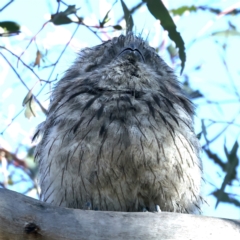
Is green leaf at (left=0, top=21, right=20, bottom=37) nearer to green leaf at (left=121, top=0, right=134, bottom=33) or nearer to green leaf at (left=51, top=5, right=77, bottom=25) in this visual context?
green leaf at (left=51, top=5, right=77, bottom=25)

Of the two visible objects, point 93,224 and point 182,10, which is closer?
point 93,224

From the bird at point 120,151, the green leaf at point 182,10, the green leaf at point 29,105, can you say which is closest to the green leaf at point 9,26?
the green leaf at point 29,105

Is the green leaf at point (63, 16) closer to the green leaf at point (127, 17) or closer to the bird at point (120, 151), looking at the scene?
the green leaf at point (127, 17)

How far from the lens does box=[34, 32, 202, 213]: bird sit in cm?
268

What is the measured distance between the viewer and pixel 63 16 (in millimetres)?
3344

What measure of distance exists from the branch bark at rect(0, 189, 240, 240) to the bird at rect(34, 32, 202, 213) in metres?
0.55

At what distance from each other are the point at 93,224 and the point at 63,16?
1.59m

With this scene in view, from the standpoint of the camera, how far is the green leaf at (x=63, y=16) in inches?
129

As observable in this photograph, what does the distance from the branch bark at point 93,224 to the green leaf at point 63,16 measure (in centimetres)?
148

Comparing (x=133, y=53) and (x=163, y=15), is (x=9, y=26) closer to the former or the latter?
(x=133, y=53)

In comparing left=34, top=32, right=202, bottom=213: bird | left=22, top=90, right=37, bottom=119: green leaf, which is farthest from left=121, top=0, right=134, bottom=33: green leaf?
left=22, top=90, right=37, bottom=119: green leaf

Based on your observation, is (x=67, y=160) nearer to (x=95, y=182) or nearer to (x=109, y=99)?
(x=95, y=182)

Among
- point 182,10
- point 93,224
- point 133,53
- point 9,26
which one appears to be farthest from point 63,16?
point 182,10

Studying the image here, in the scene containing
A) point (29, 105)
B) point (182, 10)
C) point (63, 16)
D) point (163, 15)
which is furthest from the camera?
point (182, 10)
